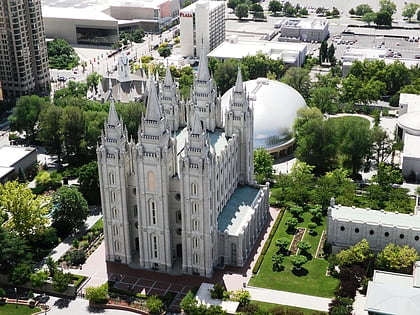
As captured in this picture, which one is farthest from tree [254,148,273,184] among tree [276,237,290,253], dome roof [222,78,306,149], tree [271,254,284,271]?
tree [271,254,284,271]

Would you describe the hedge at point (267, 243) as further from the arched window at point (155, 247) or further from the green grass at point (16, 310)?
the green grass at point (16, 310)

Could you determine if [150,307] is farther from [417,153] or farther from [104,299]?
[417,153]

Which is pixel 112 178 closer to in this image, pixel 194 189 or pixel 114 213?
pixel 114 213

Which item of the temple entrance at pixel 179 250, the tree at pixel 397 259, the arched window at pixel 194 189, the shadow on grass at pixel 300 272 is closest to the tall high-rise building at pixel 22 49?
the temple entrance at pixel 179 250

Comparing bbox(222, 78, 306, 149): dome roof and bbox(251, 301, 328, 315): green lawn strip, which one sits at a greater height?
bbox(222, 78, 306, 149): dome roof

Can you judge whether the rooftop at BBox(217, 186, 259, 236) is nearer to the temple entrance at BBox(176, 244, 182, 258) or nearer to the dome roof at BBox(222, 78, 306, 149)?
the temple entrance at BBox(176, 244, 182, 258)

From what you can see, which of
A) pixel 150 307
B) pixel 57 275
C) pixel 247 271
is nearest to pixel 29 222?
pixel 57 275
